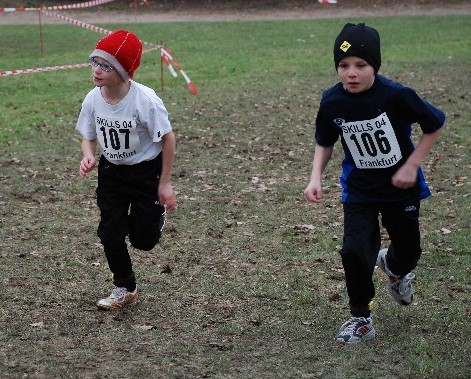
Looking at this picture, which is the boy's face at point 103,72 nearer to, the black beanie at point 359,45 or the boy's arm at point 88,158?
the boy's arm at point 88,158

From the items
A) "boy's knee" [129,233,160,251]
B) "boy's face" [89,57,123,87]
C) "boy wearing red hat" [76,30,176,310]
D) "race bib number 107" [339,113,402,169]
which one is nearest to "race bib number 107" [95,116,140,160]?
"boy wearing red hat" [76,30,176,310]

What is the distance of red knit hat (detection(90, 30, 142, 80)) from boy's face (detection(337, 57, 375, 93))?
4.19ft

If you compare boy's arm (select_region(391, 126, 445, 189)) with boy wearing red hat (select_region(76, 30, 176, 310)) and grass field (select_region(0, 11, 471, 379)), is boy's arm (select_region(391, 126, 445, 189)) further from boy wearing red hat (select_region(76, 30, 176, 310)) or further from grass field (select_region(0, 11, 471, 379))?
boy wearing red hat (select_region(76, 30, 176, 310))

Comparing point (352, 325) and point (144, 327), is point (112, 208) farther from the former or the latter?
point (352, 325)

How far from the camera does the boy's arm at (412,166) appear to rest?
4992mm

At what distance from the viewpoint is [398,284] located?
5660 millimetres

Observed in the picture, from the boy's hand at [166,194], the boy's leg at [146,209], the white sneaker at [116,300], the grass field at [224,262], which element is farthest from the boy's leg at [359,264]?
the white sneaker at [116,300]

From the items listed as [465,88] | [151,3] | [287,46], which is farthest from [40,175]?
[151,3]

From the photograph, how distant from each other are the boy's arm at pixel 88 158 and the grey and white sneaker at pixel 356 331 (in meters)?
1.74

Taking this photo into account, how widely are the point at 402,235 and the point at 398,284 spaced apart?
42cm

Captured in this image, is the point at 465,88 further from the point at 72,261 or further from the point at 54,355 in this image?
the point at 54,355

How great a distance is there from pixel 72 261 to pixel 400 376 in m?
3.17

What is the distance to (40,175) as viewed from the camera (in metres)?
10.2

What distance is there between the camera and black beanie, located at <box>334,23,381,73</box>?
4.91 meters
